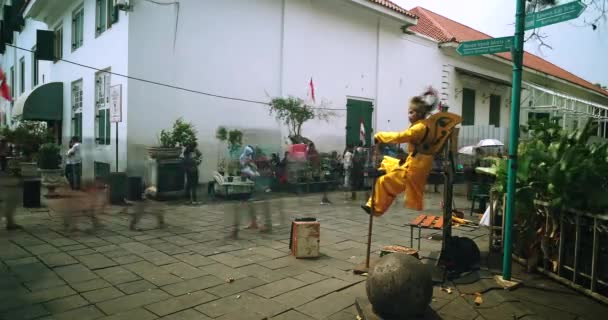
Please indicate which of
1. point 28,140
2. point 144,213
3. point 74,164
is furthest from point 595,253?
point 28,140

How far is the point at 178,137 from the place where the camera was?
1125cm

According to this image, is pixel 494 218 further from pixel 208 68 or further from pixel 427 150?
pixel 208 68

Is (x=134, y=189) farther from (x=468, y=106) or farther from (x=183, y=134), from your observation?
(x=468, y=106)

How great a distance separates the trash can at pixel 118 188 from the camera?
10133 mm

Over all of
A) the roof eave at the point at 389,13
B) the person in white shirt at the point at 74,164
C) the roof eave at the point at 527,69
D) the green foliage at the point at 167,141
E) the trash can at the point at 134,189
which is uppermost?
the roof eave at the point at 389,13

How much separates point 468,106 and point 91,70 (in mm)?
17722

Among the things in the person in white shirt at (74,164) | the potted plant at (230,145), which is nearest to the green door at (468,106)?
the potted plant at (230,145)

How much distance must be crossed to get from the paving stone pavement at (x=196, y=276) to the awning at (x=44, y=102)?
10.5m

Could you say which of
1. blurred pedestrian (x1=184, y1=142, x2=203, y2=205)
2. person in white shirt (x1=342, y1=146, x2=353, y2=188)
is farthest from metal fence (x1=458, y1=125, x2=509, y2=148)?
blurred pedestrian (x1=184, y1=142, x2=203, y2=205)

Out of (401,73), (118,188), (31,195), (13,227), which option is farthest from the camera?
(401,73)

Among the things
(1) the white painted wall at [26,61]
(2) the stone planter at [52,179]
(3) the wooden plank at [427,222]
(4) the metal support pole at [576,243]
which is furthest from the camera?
(1) the white painted wall at [26,61]

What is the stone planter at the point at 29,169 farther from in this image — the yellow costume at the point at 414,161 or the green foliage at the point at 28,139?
the yellow costume at the point at 414,161

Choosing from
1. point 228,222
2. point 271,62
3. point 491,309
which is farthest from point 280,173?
point 491,309

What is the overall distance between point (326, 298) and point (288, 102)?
1034cm
